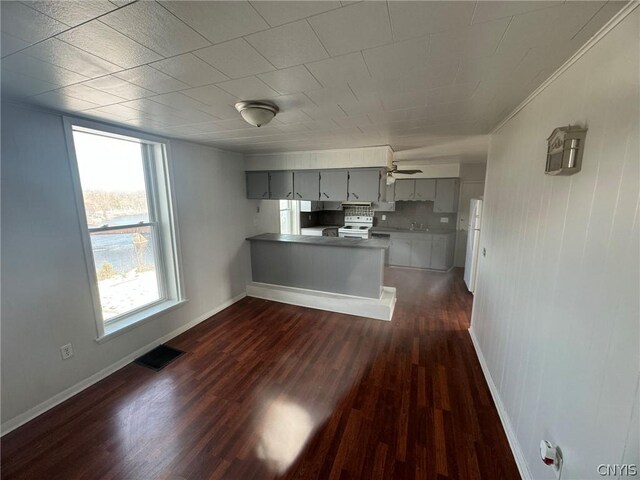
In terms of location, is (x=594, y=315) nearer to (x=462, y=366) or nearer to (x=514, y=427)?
(x=514, y=427)

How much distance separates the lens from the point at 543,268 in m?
1.39

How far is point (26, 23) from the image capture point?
922 millimetres

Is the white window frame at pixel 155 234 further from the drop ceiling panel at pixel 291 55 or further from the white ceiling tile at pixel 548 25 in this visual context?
the white ceiling tile at pixel 548 25

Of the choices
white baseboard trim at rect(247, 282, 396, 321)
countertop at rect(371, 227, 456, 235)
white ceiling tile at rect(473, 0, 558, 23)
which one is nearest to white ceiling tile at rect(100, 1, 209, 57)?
white ceiling tile at rect(473, 0, 558, 23)

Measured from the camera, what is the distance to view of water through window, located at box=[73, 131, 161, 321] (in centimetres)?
227

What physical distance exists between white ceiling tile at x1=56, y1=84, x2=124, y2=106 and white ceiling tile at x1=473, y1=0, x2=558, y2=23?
2.07m

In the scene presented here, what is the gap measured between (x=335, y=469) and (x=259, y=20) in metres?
2.33

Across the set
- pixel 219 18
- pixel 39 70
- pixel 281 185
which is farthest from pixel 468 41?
pixel 281 185

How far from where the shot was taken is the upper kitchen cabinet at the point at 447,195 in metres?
Answer: 5.44

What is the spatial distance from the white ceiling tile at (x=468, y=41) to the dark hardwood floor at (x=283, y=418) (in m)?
2.30

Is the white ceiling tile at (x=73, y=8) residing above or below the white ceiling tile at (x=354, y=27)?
below

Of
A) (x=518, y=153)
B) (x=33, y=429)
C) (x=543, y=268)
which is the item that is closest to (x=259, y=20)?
Result: (x=543, y=268)

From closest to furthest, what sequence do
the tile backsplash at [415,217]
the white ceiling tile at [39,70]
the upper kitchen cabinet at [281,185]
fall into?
1. the white ceiling tile at [39,70]
2. the upper kitchen cabinet at [281,185]
3. the tile backsplash at [415,217]

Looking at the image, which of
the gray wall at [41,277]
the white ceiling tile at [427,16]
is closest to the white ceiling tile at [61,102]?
the gray wall at [41,277]
